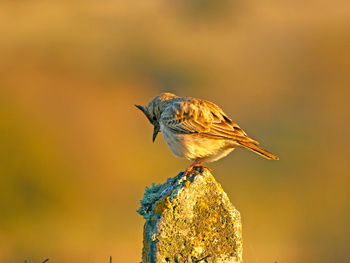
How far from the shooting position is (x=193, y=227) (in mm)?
5125

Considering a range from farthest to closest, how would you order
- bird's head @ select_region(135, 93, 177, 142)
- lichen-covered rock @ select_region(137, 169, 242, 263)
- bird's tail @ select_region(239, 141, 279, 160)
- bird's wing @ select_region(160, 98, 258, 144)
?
bird's head @ select_region(135, 93, 177, 142), bird's wing @ select_region(160, 98, 258, 144), bird's tail @ select_region(239, 141, 279, 160), lichen-covered rock @ select_region(137, 169, 242, 263)

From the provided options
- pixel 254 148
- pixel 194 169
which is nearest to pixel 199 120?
pixel 254 148

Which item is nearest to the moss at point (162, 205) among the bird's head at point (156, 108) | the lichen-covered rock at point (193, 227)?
the lichen-covered rock at point (193, 227)

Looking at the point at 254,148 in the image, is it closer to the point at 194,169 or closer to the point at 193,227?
the point at 194,169

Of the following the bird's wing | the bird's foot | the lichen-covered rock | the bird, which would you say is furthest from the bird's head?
the lichen-covered rock

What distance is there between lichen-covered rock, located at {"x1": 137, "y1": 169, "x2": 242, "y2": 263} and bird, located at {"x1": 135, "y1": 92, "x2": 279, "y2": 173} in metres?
1.74

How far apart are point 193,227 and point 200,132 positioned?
258cm

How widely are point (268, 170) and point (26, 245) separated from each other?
24.6 feet

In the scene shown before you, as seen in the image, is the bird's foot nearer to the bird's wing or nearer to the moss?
the moss

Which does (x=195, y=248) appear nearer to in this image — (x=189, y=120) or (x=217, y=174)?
(x=189, y=120)

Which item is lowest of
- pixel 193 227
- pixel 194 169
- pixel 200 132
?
pixel 193 227

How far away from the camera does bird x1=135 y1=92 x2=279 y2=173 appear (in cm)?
725

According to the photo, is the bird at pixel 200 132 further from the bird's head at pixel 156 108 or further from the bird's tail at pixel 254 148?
the bird's head at pixel 156 108

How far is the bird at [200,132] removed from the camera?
7.25 m
